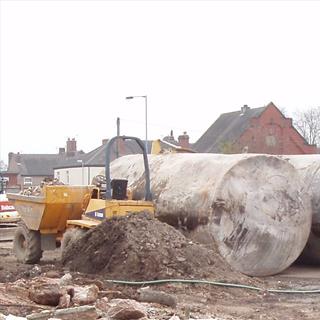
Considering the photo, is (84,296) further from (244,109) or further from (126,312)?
(244,109)

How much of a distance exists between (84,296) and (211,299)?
222 cm

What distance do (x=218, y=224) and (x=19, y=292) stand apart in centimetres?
482

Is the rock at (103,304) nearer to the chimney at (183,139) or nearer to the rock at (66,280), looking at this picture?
the rock at (66,280)

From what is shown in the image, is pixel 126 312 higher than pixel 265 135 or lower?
lower

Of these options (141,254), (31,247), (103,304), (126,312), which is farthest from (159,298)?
(31,247)

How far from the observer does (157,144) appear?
17.2m

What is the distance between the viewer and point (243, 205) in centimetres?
1312

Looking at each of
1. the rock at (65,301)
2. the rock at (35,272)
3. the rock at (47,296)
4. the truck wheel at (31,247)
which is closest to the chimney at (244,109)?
the truck wheel at (31,247)

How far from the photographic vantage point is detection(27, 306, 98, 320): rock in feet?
24.6

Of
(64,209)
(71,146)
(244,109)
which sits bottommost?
(64,209)

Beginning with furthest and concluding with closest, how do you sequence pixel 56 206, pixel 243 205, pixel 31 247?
pixel 31 247, pixel 56 206, pixel 243 205

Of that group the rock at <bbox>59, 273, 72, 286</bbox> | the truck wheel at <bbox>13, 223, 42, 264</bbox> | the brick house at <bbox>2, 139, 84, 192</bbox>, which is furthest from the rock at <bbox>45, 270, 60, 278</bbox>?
the brick house at <bbox>2, 139, 84, 192</bbox>

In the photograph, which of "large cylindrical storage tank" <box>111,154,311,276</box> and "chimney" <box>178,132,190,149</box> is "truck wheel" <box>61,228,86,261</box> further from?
"chimney" <box>178,132,190,149</box>

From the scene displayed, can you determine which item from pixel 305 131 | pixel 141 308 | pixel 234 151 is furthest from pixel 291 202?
pixel 305 131
